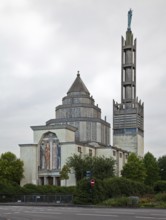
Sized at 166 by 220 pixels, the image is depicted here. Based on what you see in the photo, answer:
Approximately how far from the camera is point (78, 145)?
10150cm

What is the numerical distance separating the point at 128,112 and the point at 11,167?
44.4 m

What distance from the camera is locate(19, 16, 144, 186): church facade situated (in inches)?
4043

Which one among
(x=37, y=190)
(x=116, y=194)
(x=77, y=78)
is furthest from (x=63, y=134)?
(x=116, y=194)

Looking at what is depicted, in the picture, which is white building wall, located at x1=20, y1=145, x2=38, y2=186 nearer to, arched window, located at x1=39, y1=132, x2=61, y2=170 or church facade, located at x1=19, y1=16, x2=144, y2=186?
church facade, located at x1=19, y1=16, x2=144, y2=186

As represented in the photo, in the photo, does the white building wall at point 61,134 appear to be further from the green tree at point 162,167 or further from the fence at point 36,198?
the green tree at point 162,167

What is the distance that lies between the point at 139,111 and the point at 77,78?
61.9 ft

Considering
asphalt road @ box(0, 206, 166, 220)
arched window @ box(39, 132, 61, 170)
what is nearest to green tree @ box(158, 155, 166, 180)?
arched window @ box(39, 132, 61, 170)

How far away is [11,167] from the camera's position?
95312 mm

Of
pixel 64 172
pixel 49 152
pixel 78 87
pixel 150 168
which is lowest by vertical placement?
pixel 64 172

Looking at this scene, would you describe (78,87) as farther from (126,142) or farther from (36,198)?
(36,198)

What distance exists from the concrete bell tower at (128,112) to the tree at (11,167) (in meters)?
36.4

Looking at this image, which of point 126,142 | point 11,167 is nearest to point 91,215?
point 11,167

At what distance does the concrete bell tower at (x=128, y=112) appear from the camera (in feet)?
419

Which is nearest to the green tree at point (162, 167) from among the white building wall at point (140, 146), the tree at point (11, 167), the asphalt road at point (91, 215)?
the white building wall at point (140, 146)
